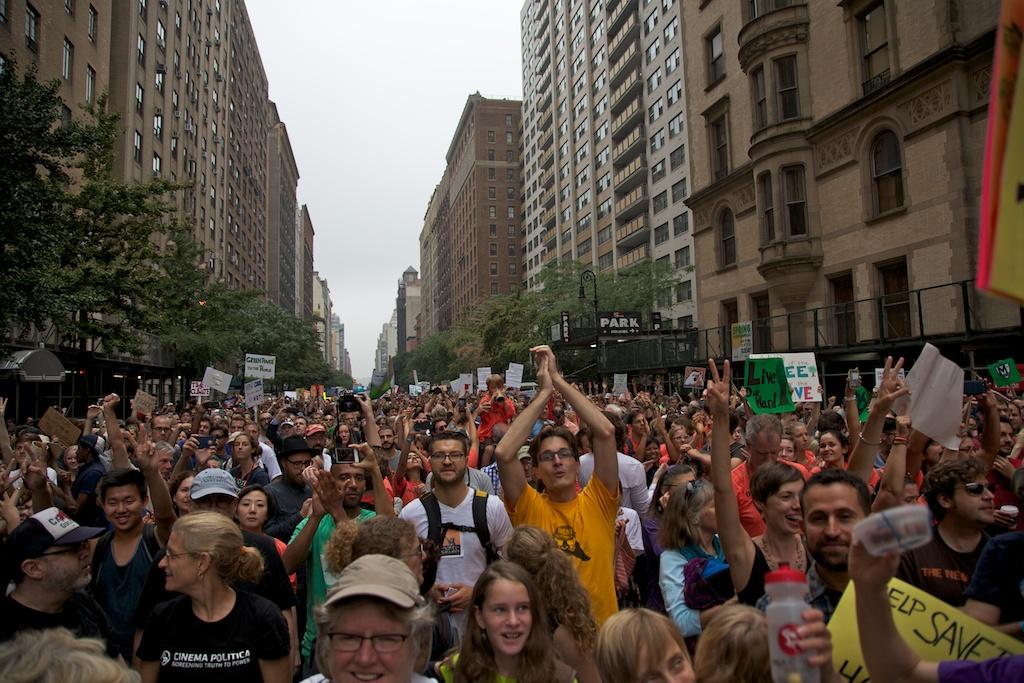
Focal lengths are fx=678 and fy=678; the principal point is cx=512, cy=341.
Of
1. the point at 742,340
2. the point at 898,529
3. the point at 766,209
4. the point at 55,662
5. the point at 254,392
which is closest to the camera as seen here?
the point at 898,529

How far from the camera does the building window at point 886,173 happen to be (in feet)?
69.1

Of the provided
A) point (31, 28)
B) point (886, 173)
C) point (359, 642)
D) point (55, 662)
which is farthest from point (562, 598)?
point (31, 28)

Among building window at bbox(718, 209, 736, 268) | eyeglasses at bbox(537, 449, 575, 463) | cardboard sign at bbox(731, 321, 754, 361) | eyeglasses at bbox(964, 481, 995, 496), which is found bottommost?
eyeglasses at bbox(964, 481, 995, 496)

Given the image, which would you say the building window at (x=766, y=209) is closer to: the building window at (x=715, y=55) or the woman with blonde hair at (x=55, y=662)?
the building window at (x=715, y=55)

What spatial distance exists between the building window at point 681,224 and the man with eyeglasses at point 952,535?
47.0m

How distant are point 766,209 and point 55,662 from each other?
2604cm

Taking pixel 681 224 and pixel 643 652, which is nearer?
pixel 643 652

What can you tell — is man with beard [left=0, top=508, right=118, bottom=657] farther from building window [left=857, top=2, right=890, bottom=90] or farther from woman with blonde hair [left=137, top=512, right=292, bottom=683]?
building window [left=857, top=2, right=890, bottom=90]

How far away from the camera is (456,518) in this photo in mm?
4309

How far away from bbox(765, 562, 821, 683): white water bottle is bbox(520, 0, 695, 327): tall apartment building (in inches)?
1900

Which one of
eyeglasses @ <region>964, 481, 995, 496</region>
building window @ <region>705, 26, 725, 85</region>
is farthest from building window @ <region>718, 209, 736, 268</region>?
eyeglasses @ <region>964, 481, 995, 496</region>

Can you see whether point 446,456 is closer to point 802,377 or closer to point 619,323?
point 802,377

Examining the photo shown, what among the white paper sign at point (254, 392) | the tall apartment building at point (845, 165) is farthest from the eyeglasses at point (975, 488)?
the tall apartment building at point (845, 165)

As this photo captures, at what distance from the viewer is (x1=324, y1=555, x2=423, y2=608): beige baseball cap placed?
7.48ft
